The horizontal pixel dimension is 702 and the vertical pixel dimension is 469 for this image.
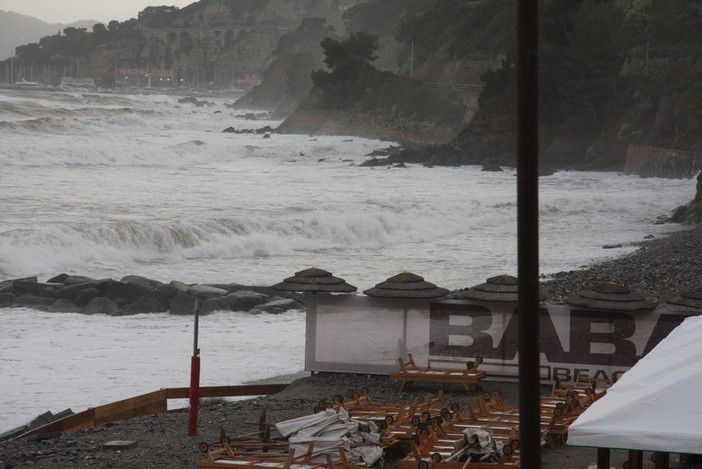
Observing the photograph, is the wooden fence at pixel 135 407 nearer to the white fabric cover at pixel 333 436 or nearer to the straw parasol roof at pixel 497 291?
the straw parasol roof at pixel 497 291

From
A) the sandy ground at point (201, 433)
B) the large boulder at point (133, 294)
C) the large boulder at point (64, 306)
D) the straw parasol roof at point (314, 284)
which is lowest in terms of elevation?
the large boulder at point (64, 306)

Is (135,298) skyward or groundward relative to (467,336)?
groundward

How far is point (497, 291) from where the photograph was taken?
41.4ft

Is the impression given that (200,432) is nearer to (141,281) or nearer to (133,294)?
(133,294)

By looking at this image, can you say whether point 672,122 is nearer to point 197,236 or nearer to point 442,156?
point 442,156

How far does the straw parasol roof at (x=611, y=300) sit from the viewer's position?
11.9 metres

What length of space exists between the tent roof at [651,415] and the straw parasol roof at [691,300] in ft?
20.5

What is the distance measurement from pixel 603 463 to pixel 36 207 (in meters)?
35.6

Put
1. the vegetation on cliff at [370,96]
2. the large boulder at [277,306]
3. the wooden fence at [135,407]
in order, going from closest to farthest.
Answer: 1. the wooden fence at [135,407]
2. the large boulder at [277,306]
3. the vegetation on cliff at [370,96]

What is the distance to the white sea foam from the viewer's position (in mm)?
17688

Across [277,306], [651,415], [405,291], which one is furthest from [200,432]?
[277,306]

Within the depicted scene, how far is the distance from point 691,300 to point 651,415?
23.3 feet

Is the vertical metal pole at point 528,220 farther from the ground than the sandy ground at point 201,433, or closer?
farther from the ground

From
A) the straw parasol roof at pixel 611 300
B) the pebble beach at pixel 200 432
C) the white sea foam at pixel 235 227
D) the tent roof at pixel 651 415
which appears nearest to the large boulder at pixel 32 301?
the white sea foam at pixel 235 227
